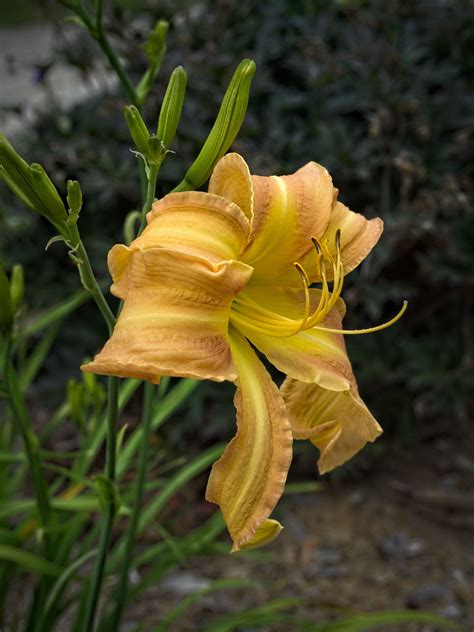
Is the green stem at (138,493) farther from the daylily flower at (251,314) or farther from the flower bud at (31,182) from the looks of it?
the flower bud at (31,182)

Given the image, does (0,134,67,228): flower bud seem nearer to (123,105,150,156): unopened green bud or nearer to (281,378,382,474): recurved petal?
(123,105,150,156): unopened green bud

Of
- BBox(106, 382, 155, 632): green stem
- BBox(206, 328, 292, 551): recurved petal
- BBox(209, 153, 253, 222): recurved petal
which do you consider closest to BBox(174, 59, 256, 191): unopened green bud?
BBox(209, 153, 253, 222): recurved petal

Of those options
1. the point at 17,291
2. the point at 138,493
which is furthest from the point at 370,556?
the point at 17,291

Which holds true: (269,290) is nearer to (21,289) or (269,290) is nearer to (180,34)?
(21,289)

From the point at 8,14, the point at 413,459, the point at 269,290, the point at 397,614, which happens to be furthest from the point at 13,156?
the point at 8,14

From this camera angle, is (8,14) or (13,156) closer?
(13,156)

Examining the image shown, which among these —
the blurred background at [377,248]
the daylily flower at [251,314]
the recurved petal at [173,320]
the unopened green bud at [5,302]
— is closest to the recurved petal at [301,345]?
the daylily flower at [251,314]
